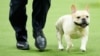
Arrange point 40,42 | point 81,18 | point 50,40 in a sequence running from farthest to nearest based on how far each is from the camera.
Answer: point 50,40 < point 40,42 < point 81,18

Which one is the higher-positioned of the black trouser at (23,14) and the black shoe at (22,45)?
the black trouser at (23,14)

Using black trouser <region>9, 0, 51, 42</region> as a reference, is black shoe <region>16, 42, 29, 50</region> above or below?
below

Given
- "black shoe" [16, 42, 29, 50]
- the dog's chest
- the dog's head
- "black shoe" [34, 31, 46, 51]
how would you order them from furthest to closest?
"black shoe" [16, 42, 29, 50] < "black shoe" [34, 31, 46, 51] < the dog's chest < the dog's head

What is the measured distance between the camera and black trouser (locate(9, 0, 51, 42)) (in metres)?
3.97

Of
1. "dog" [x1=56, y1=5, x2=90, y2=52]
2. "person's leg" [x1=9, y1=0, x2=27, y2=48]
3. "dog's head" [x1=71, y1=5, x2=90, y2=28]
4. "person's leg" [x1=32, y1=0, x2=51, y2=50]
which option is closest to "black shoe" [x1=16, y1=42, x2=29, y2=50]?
"person's leg" [x1=9, y1=0, x2=27, y2=48]

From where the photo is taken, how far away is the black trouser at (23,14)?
3967 millimetres

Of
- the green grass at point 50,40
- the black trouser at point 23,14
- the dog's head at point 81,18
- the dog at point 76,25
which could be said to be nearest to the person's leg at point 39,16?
the black trouser at point 23,14

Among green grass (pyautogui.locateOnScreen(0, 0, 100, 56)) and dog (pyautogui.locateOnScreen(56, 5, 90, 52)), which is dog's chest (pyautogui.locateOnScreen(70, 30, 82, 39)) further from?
green grass (pyautogui.locateOnScreen(0, 0, 100, 56))

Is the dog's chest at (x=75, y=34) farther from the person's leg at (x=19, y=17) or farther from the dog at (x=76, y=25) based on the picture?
the person's leg at (x=19, y=17)

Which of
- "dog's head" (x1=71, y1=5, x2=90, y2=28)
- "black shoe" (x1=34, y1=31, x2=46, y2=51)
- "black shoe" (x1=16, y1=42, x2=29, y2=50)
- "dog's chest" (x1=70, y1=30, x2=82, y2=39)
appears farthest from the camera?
"black shoe" (x1=16, y1=42, x2=29, y2=50)

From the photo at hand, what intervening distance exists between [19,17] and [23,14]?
5 cm

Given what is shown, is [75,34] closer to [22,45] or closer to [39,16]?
[39,16]

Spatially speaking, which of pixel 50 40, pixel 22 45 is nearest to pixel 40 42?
pixel 22 45

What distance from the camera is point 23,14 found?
4082 millimetres
